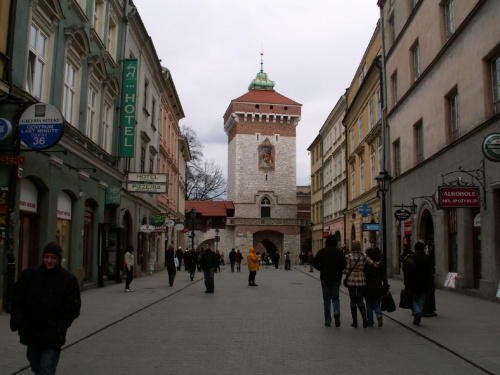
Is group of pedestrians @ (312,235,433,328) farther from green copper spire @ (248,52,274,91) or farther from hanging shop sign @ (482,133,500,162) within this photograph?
green copper spire @ (248,52,274,91)

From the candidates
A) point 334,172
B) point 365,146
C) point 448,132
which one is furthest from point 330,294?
point 334,172

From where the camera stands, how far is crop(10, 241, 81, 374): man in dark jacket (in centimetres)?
462

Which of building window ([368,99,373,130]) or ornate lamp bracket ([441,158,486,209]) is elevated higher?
building window ([368,99,373,130])

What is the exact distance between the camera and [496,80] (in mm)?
14781

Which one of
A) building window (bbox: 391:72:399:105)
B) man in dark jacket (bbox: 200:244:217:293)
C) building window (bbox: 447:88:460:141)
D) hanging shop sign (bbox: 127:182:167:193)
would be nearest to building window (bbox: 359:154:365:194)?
building window (bbox: 391:72:399:105)

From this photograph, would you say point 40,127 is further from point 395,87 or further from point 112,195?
point 395,87

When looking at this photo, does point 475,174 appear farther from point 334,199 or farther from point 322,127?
point 322,127

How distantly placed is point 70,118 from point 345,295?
10.2 m

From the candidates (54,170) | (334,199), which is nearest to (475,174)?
(54,170)

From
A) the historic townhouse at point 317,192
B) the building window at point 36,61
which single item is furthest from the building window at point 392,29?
the historic townhouse at point 317,192

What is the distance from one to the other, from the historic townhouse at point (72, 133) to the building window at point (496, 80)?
36.8 ft

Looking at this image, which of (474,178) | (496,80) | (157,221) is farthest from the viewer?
(157,221)

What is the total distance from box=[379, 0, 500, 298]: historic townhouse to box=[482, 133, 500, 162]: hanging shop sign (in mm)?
22

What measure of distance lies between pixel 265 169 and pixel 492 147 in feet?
188
